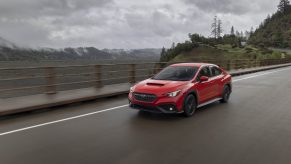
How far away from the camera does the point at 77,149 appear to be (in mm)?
6410

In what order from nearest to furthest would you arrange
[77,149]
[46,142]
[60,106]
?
[77,149]
[46,142]
[60,106]

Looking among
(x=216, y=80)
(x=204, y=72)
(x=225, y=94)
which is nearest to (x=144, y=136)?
(x=204, y=72)

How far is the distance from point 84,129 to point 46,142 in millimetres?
1268

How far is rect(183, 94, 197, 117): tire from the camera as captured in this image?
960cm

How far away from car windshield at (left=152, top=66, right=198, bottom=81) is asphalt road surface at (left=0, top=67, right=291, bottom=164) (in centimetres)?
112

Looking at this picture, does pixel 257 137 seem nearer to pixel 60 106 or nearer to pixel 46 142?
pixel 46 142

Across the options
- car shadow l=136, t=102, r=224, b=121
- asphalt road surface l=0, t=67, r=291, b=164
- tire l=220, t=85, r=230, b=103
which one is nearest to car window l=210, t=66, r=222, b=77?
tire l=220, t=85, r=230, b=103

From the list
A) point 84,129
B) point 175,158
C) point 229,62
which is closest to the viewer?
point 175,158

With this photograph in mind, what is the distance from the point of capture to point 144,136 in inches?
295

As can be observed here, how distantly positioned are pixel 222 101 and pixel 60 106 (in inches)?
217

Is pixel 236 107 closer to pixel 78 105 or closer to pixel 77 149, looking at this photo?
pixel 78 105

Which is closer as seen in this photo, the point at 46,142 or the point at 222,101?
the point at 46,142

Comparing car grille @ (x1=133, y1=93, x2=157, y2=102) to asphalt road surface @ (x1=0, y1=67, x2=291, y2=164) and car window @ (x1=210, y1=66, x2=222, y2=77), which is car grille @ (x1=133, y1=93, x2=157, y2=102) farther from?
car window @ (x1=210, y1=66, x2=222, y2=77)

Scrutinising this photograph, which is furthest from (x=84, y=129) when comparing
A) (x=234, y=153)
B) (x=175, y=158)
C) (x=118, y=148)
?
(x=234, y=153)
